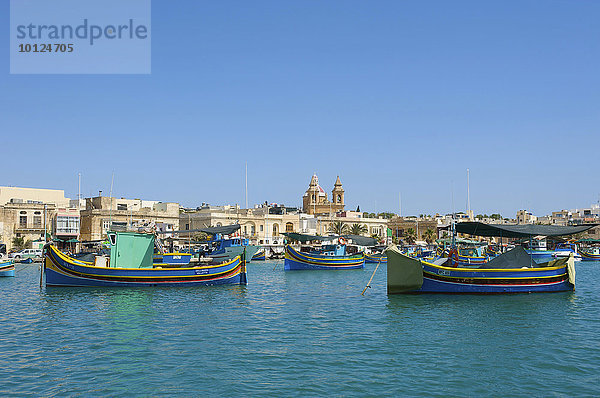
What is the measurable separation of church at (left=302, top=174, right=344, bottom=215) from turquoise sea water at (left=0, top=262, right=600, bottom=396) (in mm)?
99145

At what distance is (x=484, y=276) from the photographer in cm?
2777

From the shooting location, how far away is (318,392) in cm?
1259

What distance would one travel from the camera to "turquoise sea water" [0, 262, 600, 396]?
13.2 metres

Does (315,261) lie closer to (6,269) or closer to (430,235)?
(6,269)

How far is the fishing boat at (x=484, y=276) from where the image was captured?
1097 inches

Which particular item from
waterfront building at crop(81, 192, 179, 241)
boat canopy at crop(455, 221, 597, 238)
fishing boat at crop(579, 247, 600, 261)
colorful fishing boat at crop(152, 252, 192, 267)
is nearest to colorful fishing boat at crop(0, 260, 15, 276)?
colorful fishing boat at crop(152, 252, 192, 267)

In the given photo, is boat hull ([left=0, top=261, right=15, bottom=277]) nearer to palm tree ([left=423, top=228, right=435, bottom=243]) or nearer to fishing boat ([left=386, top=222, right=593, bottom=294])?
fishing boat ([left=386, top=222, right=593, bottom=294])

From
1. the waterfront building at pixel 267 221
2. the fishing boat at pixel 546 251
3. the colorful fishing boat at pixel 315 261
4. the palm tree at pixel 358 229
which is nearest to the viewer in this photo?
the colorful fishing boat at pixel 315 261

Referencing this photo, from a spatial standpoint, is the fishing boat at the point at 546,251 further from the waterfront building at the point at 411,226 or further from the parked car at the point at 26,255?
the parked car at the point at 26,255

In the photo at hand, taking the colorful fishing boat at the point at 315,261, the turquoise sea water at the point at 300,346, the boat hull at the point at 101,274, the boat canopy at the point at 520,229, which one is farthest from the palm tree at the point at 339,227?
the turquoise sea water at the point at 300,346

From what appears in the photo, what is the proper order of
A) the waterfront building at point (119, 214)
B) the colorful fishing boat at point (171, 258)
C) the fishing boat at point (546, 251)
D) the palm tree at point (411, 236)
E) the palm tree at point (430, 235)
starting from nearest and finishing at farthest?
the colorful fishing boat at point (171, 258)
the fishing boat at point (546, 251)
the waterfront building at point (119, 214)
the palm tree at point (411, 236)
the palm tree at point (430, 235)

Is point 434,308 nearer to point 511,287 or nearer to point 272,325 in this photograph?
point 511,287

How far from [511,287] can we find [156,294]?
18544 millimetres

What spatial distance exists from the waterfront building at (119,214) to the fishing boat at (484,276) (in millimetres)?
48044
